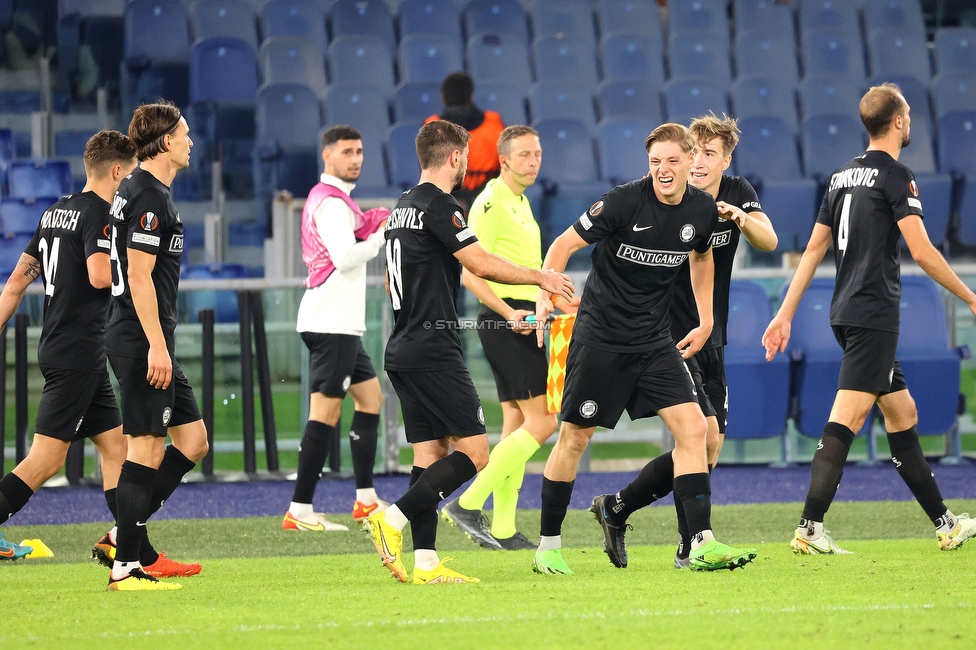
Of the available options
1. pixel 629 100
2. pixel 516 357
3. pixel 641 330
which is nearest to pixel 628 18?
pixel 629 100

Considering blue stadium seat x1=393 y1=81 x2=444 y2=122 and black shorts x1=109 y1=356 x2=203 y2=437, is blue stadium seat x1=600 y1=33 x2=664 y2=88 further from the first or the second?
black shorts x1=109 y1=356 x2=203 y2=437

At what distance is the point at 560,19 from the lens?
1506 cm

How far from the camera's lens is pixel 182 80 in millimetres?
13086

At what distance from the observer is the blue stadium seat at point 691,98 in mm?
13583

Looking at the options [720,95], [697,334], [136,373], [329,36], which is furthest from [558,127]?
[136,373]

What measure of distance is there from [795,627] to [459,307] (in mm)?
5795

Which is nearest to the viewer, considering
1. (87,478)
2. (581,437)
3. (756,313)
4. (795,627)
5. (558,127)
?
(795,627)

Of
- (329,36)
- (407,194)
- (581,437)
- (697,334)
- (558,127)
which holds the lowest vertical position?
(581,437)

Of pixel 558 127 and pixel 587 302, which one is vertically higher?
pixel 558 127

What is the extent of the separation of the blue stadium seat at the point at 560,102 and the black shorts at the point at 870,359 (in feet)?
26.0

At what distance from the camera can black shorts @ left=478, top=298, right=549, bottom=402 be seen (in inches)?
253

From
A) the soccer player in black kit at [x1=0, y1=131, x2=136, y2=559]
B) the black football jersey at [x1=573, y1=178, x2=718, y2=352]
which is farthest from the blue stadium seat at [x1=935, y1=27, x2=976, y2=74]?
the soccer player in black kit at [x1=0, y1=131, x2=136, y2=559]

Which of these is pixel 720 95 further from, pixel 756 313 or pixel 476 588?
pixel 476 588

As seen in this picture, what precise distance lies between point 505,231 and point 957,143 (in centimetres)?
885
